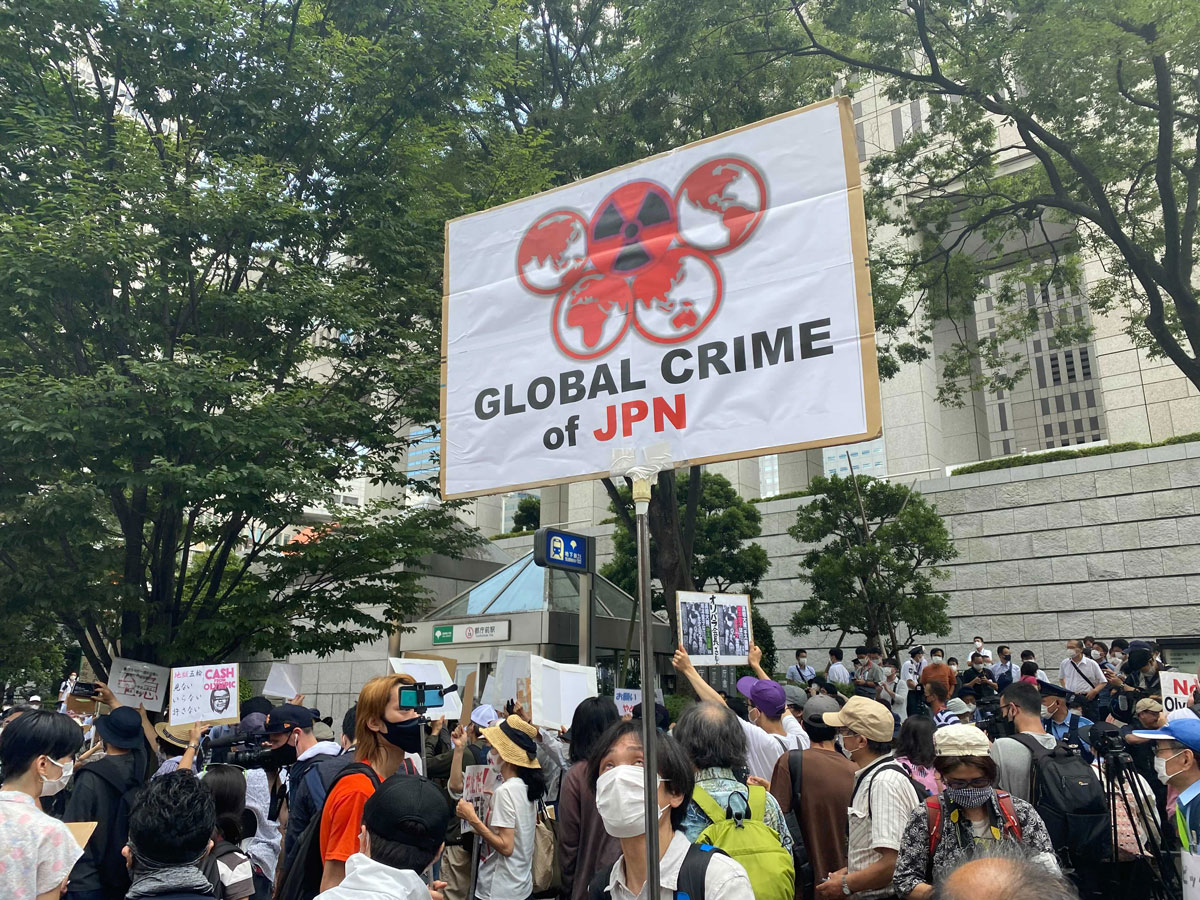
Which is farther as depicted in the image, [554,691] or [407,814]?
[554,691]

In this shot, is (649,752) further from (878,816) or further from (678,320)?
(678,320)

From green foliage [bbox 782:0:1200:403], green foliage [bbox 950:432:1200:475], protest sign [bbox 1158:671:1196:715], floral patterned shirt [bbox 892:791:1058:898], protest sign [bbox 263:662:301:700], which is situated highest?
green foliage [bbox 782:0:1200:403]

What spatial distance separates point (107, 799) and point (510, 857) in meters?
2.04

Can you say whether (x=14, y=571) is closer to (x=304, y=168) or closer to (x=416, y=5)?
(x=304, y=168)

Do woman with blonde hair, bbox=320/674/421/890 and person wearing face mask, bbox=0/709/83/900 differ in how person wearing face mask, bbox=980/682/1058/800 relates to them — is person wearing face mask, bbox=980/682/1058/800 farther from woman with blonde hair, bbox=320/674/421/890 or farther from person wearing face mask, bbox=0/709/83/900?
person wearing face mask, bbox=0/709/83/900

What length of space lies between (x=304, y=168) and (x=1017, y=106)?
9892 millimetres

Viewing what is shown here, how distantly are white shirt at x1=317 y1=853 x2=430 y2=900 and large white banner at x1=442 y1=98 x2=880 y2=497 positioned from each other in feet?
5.36

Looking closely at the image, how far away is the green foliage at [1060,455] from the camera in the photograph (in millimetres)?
22328

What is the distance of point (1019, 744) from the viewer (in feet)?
17.5

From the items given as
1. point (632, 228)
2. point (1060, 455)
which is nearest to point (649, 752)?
point (632, 228)

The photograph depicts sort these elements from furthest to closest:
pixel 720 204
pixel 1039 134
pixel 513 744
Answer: pixel 1039 134 → pixel 513 744 → pixel 720 204

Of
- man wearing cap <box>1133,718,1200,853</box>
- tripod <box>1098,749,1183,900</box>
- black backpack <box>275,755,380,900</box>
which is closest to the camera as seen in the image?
black backpack <box>275,755,380,900</box>

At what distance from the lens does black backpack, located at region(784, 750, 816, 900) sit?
14.6 feet

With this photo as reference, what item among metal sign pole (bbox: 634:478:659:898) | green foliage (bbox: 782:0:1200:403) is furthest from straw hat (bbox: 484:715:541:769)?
green foliage (bbox: 782:0:1200:403)
